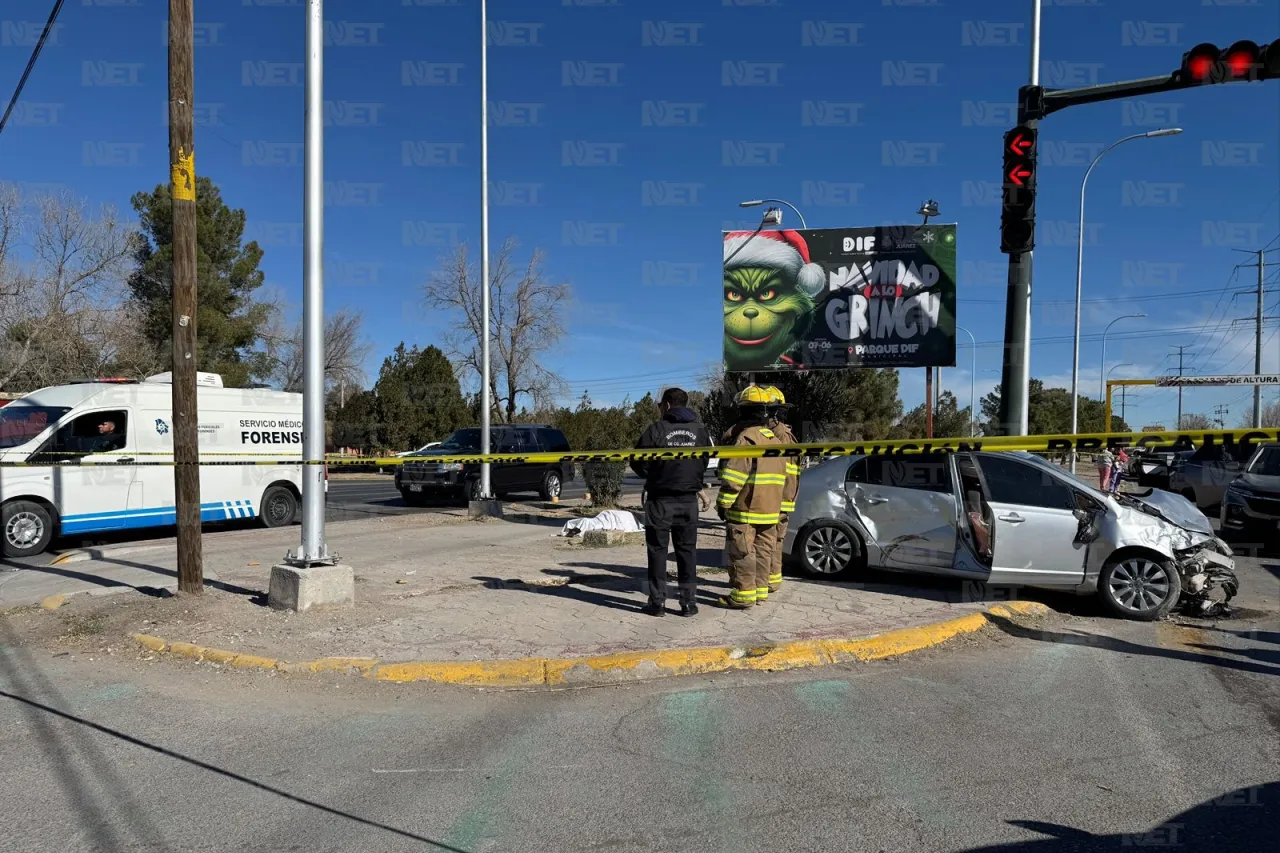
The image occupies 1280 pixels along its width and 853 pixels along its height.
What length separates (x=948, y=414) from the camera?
152 ft

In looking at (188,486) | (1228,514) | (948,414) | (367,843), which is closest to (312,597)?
(188,486)

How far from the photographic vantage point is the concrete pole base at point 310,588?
6.74 m

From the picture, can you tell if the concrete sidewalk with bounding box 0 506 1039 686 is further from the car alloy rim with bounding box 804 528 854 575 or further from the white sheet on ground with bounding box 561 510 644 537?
the white sheet on ground with bounding box 561 510 644 537

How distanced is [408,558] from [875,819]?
7.55m

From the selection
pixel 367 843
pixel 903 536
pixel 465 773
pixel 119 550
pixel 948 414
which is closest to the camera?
pixel 367 843

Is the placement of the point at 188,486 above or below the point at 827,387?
below

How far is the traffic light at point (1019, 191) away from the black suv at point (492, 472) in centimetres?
1075

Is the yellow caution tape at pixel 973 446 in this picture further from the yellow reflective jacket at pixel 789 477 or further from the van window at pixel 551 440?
the van window at pixel 551 440

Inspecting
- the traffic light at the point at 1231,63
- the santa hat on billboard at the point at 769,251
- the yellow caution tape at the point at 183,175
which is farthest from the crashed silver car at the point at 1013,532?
the santa hat on billboard at the point at 769,251

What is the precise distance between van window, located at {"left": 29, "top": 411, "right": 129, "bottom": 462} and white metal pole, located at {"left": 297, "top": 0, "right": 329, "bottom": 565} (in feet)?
21.3

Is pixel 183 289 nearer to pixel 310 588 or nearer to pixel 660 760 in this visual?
pixel 310 588

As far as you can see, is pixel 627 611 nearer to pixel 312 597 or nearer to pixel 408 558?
pixel 312 597

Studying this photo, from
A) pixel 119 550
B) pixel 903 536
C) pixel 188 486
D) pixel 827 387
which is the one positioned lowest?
pixel 119 550

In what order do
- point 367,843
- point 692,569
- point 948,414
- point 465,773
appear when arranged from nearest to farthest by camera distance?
point 367,843 → point 465,773 → point 692,569 → point 948,414
